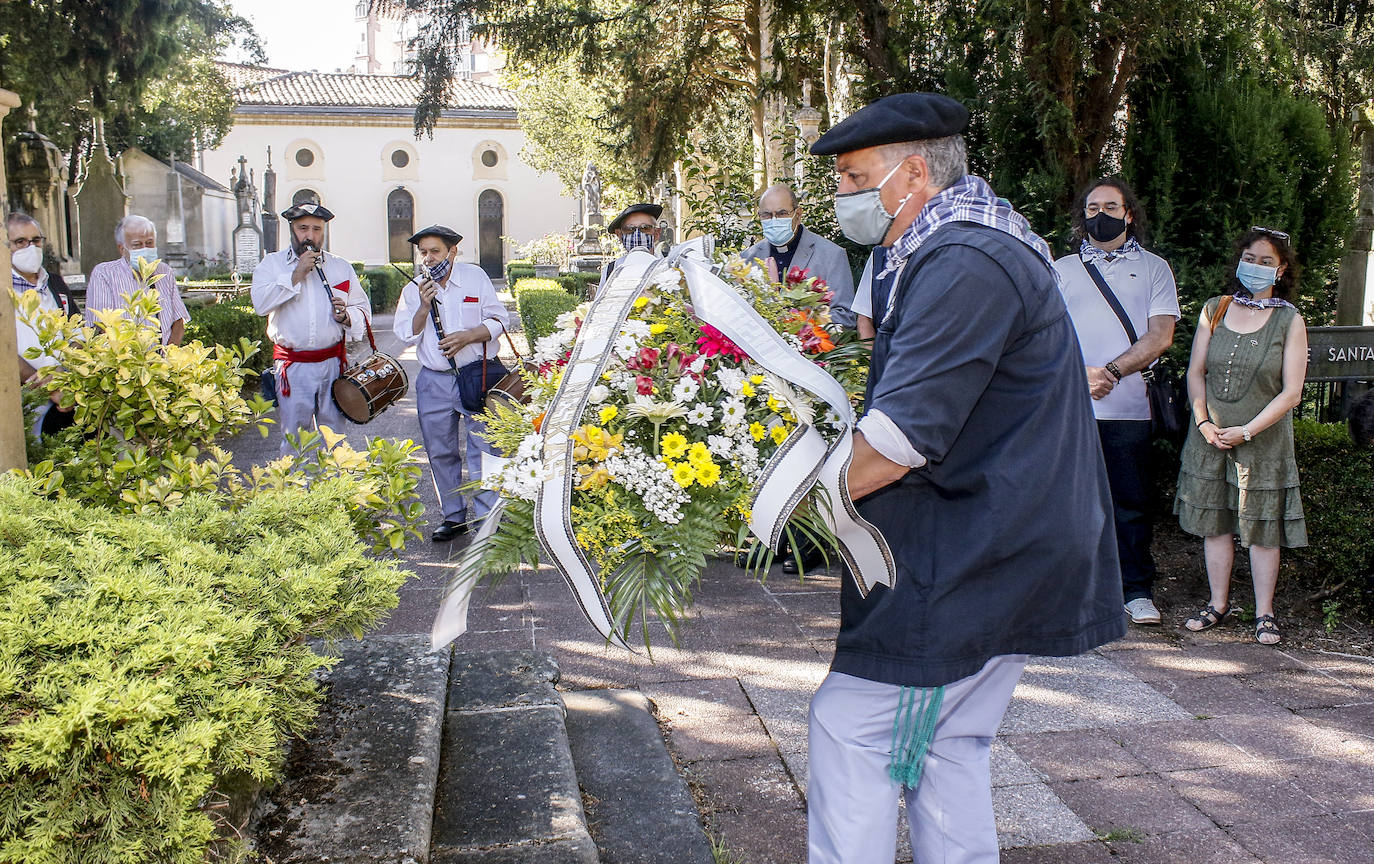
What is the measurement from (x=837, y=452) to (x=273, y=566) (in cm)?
130

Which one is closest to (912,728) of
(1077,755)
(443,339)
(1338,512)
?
(1077,755)

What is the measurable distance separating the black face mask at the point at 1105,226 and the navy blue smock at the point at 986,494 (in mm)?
3200

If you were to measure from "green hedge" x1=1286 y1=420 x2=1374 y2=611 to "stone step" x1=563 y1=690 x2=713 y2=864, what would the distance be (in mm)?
3433

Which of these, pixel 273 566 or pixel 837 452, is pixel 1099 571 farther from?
pixel 273 566

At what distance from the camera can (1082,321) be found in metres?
5.26

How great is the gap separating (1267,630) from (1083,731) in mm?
1495

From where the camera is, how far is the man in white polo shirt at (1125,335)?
5.18 m

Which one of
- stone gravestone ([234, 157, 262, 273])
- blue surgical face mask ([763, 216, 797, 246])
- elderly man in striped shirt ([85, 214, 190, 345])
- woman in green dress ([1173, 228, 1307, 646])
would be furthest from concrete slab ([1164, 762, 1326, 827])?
stone gravestone ([234, 157, 262, 273])

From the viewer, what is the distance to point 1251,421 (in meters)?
4.92

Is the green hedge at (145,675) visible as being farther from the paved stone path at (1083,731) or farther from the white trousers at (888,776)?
the paved stone path at (1083,731)

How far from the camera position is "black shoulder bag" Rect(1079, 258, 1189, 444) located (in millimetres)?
5180

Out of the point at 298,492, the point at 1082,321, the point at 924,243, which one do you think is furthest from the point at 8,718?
the point at 1082,321

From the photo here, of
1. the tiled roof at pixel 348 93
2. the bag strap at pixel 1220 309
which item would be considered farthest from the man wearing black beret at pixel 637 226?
the tiled roof at pixel 348 93

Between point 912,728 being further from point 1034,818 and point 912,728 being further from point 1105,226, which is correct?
point 1105,226
